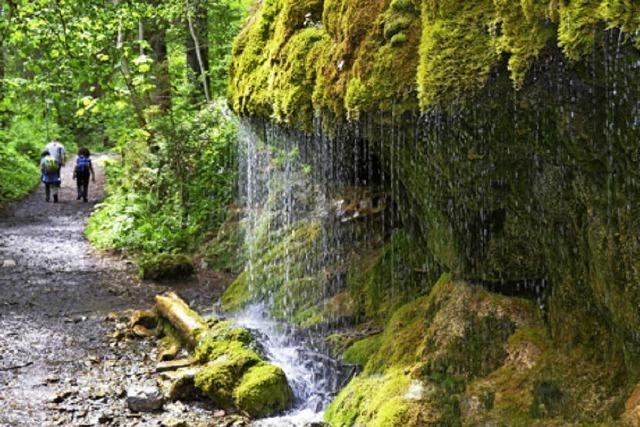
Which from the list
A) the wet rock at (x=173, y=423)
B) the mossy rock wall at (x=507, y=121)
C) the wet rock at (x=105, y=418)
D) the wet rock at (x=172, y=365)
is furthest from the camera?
the wet rock at (x=172, y=365)

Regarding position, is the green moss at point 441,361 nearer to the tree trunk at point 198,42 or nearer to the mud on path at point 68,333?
the mud on path at point 68,333

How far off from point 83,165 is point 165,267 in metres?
9.30

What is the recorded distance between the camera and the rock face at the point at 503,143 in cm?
361

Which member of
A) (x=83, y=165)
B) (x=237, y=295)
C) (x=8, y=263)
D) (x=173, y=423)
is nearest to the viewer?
(x=173, y=423)

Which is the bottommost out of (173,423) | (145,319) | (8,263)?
(173,423)

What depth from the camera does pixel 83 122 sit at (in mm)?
28938

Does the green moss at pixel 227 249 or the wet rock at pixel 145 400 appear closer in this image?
the wet rock at pixel 145 400

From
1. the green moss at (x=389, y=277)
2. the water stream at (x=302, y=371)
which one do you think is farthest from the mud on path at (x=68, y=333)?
the green moss at (x=389, y=277)

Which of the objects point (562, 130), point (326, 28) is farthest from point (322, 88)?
point (562, 130)

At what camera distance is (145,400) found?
21.6 ft

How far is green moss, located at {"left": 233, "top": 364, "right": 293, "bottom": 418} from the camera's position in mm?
6418

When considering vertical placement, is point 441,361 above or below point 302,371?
above

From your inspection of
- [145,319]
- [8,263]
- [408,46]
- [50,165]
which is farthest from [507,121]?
[50,165]

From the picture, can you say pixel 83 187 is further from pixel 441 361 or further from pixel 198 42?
pixel 441 361
